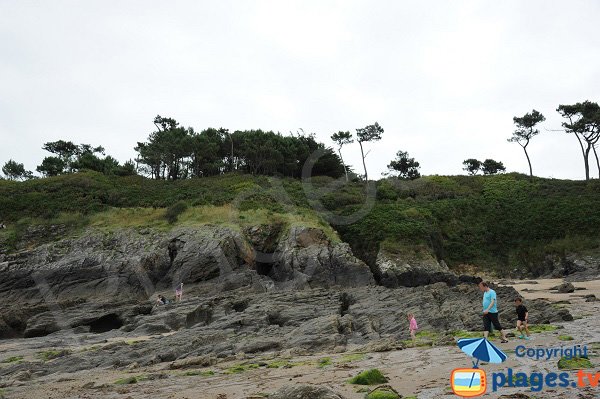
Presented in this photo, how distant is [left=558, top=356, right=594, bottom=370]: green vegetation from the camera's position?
947cm

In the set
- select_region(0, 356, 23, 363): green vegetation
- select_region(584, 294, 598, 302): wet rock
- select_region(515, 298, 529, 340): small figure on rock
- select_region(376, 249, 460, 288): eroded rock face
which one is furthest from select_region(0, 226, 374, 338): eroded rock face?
select_region(515, 298, 529, 340): small figure on rock

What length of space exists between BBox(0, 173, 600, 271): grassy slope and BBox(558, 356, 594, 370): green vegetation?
3810cm

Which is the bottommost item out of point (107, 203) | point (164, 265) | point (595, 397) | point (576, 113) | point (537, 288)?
point (537, 288)

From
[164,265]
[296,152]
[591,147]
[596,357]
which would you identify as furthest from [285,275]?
[591,147]

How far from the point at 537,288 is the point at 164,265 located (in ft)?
101

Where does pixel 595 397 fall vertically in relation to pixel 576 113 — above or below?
below

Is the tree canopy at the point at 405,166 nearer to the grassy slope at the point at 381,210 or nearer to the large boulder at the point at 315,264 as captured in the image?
the grassy slope at the point at 381,210

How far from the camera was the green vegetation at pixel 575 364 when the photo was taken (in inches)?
373

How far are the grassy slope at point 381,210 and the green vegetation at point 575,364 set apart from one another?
3810cm

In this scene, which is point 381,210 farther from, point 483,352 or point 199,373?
point 483,352

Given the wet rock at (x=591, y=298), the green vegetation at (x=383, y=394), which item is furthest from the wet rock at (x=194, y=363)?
the wet rock at (x=591, y=298)

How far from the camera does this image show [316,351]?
18125 millimetres

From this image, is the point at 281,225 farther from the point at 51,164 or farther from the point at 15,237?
the point at 51,164

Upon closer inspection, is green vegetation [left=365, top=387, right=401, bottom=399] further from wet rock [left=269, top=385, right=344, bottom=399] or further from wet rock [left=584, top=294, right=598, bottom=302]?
wet rock [left=584, top=294, right=598, bottom=302]
